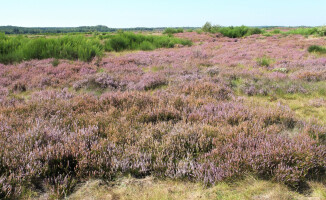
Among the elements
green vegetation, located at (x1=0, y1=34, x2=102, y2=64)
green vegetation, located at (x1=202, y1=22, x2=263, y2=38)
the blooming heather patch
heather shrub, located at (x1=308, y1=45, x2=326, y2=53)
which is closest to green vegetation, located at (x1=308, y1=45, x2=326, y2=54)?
heather shrub, located at (x1=308, y1=45, x2=326, y2=53)

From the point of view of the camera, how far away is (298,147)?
97.5 inches

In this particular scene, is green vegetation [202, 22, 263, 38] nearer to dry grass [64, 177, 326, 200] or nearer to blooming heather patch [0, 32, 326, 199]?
blooming heather patch [0, 32, 326, 199]

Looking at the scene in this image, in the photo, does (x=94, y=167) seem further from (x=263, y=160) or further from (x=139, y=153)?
(x=263, y=160)

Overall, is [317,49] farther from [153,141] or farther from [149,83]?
[153,141]

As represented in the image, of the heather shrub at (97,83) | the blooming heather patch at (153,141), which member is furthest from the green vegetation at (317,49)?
the heather shrub at (97,83)

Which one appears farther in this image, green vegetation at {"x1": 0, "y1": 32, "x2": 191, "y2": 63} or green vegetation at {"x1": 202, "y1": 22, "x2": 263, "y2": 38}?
green vegetation at {"x1": 202, "y1": 22, "x2": 263, "y2": 38}

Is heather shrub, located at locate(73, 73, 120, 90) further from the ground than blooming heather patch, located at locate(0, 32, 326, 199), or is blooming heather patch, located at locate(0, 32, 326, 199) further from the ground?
heather shrub, located at locate(73, 73, 120, 90)

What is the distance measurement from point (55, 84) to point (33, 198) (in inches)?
189

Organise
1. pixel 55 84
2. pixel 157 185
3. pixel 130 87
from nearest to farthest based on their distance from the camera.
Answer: pixel 157 185 → pixel 130 87 → pixel 55 84

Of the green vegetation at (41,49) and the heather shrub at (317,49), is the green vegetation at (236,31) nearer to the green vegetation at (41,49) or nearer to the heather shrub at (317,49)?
the heather shrub at (317,49)

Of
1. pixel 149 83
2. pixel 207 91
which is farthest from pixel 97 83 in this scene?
pixel 207 91

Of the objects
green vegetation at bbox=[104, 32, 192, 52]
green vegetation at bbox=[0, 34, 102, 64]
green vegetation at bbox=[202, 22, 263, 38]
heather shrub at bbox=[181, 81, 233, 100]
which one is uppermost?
A: green vegetation at bbox=[202, 22, 263, 38]

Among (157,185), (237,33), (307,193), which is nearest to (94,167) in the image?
(157,185)

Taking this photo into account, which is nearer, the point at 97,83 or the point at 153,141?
the point at 153,141
